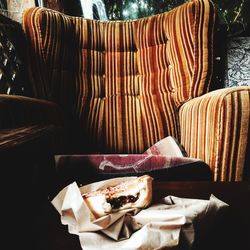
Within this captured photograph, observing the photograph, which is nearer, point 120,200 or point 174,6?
point 120,200

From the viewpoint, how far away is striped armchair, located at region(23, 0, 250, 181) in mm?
1238

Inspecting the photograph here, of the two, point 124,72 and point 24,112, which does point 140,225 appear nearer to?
point 24,112

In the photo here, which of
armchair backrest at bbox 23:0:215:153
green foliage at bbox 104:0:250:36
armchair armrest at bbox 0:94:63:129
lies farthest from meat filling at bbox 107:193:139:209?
green foliage at bbox 104:0:250:36

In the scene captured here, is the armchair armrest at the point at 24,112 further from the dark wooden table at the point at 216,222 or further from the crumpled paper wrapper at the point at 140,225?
the crumpled paper wrapper at the point at 140,225

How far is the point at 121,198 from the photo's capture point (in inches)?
18.6

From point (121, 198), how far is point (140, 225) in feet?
0.20

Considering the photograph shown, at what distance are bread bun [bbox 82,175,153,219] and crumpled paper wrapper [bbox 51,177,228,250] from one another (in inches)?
0.5

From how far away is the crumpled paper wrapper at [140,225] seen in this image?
0.39 metres

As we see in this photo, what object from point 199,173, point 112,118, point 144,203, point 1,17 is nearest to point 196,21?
point 112,118

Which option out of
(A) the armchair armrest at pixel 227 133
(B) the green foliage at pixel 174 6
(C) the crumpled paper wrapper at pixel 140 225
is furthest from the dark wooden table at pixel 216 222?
(B) the green foliage at pixel 174 6

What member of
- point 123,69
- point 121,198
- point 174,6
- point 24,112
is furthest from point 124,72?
point 121,198

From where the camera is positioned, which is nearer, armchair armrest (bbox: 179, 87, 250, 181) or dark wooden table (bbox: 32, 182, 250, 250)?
dark wooden table (bbox: 32, 182, 250, 250)

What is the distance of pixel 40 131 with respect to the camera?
2.03ft

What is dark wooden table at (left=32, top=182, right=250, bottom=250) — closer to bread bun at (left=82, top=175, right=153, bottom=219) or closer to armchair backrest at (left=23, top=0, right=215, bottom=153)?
bread bun at (left=82, top=175, right=153, bottom=219)
